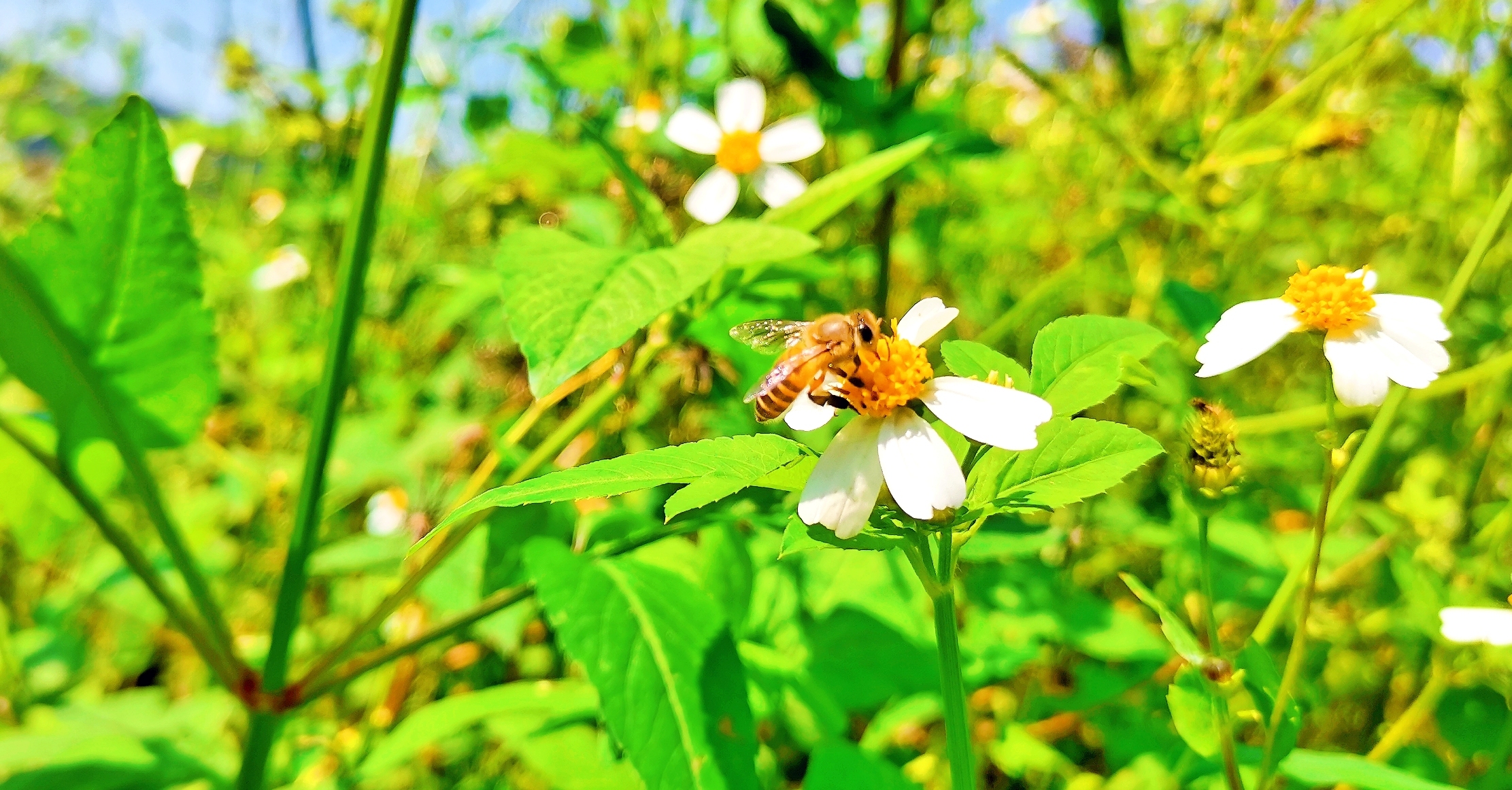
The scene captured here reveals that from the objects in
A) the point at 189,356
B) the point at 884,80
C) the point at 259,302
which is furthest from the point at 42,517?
the point at 259,302

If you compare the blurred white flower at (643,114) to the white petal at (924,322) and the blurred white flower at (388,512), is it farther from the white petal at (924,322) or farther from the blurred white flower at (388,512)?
the white petal at (924,322)

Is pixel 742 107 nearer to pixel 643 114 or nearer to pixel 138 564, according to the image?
pixel 643 114

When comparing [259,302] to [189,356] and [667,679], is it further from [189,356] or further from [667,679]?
[667,679]

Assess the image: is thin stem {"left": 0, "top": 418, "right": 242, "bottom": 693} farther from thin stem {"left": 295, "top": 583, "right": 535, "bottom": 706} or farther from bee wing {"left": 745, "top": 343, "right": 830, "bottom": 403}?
bee wing {"left": 745, "top": 343, "right": 830, "bottom": 403}

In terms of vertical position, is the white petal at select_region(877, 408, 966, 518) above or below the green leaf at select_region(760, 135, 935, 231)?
below

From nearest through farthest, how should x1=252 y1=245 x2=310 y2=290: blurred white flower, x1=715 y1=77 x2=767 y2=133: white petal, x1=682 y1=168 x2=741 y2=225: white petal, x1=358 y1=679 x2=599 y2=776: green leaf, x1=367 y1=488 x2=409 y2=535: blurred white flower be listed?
x1=358 y1=679 x2=599 y2=776: green leaf → x1=682 y1=168 x2=741 y2=225: white petal → x1=715 y1=77 x2=767 y2=133: white petal → x1=367 y1=488 x2=409 y2=535: blurred white flower → x1=252 y1=245 x2=310 y2=290: blurred white flower

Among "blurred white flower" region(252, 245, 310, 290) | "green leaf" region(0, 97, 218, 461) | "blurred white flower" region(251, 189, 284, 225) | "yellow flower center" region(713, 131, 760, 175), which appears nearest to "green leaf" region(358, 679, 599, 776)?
"green leaf" region(0, 97, 218, 461)
